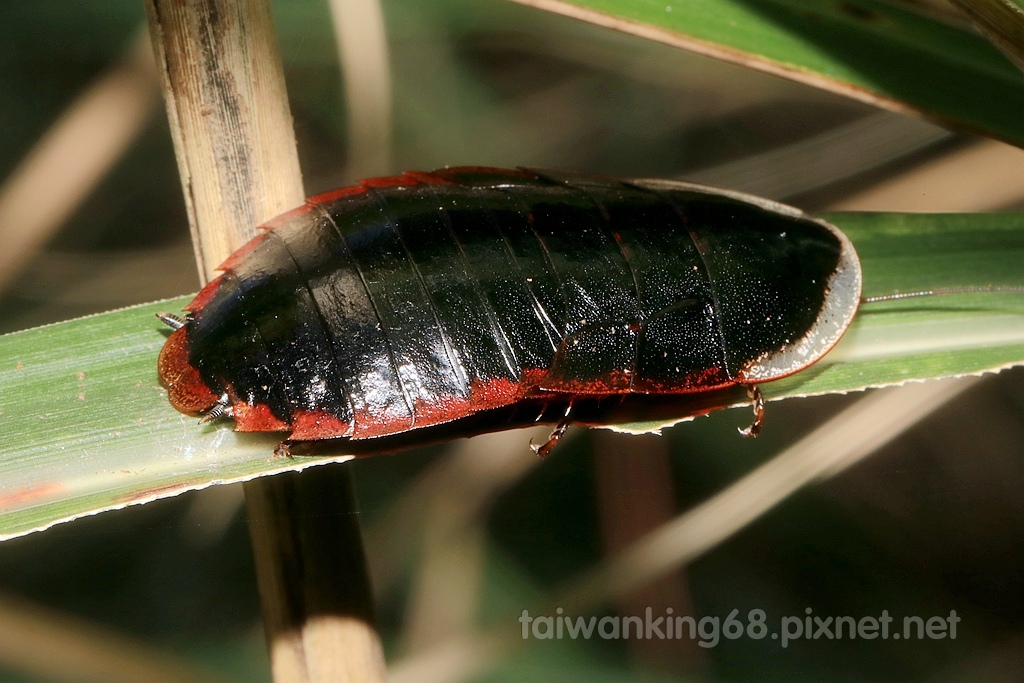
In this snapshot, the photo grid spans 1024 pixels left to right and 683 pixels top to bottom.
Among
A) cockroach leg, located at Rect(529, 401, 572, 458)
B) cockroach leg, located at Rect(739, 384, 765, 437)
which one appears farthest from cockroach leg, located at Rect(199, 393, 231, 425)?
cockroach leg, located at Rect(739, 384, 765, 437)

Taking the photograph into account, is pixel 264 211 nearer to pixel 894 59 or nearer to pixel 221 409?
pixel 221 409

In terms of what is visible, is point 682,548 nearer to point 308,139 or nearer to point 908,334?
point 908,334

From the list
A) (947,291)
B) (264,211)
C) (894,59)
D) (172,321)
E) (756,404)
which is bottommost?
(756,404)

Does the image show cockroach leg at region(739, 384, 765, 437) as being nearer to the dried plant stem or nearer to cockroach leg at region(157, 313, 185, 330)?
the dried plant stem

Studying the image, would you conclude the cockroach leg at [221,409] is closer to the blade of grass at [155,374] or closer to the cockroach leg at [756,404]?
the blade of grass at [155,374]

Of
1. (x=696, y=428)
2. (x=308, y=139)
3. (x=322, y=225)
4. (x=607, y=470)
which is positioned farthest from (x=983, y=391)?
(x=308, y=139)

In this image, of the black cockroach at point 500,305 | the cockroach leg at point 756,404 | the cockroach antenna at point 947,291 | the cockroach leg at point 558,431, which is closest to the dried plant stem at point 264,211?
the black cockroach at point 500,305

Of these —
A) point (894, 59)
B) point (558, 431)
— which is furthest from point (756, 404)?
point (894, 59)
